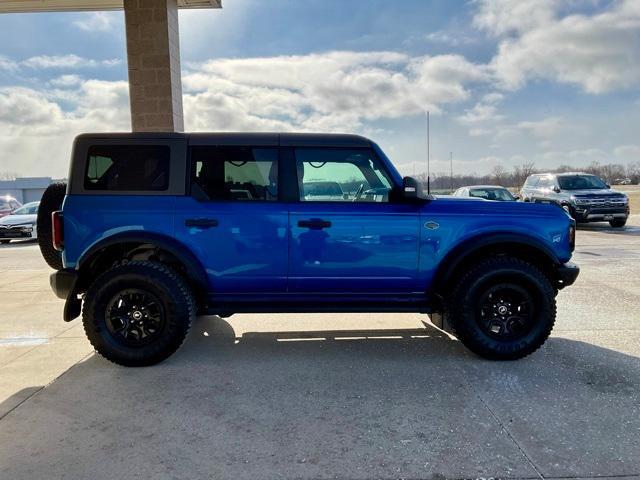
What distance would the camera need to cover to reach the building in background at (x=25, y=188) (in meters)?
60.1

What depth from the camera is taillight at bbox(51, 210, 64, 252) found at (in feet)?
12.7

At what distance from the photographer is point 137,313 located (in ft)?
12.9

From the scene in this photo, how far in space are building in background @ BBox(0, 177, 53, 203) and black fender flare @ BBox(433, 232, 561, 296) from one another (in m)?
67.1

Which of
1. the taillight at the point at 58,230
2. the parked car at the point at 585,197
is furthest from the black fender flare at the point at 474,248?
the parked car at the point at 585,197

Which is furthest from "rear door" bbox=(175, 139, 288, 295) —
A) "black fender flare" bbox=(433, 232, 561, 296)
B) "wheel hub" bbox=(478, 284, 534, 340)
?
"wheel hub" bbox=(478, 284, 534, 340)

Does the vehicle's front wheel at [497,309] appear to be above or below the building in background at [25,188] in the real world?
below

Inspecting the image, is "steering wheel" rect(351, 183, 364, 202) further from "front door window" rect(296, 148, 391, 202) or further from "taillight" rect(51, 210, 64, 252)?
"taillight" rect(51, 210, 64, 252)

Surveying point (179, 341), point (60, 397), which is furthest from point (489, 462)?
point (60, 397)

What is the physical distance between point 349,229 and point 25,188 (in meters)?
70.7

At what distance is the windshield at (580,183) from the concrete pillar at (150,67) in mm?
14139

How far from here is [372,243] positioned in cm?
393

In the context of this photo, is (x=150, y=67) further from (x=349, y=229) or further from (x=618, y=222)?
(x=618, y=222)

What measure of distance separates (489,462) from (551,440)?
50 cm

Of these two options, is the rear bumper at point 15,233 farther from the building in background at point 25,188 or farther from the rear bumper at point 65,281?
the building in background at point 25,188
